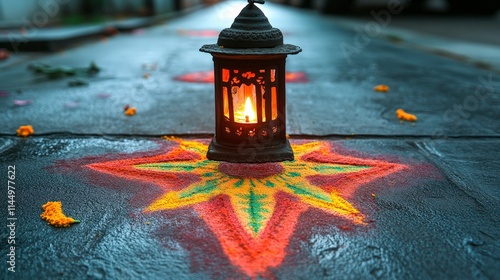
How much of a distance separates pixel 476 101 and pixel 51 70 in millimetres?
4873

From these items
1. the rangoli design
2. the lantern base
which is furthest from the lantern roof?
the rangoli design

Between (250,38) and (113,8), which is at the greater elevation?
(250,38)

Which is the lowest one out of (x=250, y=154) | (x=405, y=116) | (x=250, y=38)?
(x=405, y=116)

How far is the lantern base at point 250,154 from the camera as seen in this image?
2531 mm

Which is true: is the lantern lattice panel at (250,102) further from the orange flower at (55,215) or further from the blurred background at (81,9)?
the blurred background at (81,9)

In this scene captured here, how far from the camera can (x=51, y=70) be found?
17.3ft

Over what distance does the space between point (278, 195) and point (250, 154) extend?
41 centimetres

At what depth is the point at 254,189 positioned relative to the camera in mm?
2264

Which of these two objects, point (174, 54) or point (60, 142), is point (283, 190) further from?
point (174, 54)

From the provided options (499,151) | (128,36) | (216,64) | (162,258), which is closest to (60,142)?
(216,64)

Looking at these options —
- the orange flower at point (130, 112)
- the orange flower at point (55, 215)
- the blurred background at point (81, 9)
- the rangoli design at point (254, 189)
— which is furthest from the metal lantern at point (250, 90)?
the blurred background at point (81, 9)

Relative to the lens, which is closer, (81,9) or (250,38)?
(250,38)

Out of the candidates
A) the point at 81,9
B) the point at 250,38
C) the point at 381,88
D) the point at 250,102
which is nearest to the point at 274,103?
the point at 250,102

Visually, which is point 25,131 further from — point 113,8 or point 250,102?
point 113,8
